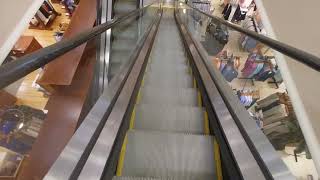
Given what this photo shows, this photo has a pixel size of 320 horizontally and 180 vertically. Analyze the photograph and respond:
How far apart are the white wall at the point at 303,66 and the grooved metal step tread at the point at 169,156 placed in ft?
2.26

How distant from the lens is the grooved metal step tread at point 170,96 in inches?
117

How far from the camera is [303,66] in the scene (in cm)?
185

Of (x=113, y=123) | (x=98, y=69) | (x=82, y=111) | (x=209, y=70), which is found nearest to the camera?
(x=113, y=123)

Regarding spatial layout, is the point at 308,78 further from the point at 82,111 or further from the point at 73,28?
the point at 73,28

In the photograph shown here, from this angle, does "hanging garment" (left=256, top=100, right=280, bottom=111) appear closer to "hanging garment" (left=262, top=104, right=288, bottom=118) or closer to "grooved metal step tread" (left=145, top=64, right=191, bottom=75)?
"hanging garment" (left=262, top=104, right=288, bottom=118)

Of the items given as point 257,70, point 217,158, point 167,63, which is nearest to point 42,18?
point 167,63

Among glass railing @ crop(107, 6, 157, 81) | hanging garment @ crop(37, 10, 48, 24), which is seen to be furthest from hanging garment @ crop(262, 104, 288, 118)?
hanging garment @ crop(37, 10, 48, 24)

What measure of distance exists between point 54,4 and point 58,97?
737cm

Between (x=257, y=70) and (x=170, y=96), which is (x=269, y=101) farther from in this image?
(x=170, y=96)

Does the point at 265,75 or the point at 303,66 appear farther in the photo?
the point at 265,75

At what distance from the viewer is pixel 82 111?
416 cm

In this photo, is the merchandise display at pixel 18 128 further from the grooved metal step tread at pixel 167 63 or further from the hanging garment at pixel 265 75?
the hanging garment at pixel 265 75

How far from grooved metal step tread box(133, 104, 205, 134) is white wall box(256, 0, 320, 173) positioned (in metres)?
0.84

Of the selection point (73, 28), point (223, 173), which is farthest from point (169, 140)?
point (73, 28)
